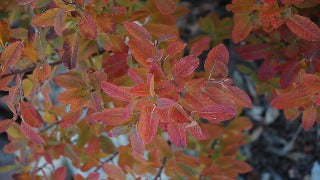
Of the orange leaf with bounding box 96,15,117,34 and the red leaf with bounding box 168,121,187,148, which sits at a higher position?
the orange leaf with bounding box 96,15,117,34

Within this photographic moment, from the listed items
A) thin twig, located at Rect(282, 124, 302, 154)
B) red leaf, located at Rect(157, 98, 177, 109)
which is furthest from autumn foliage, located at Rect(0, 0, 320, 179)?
thin twig, located at Rect(282, 124, 302, 154)

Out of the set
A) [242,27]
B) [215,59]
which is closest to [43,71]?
[215,59]

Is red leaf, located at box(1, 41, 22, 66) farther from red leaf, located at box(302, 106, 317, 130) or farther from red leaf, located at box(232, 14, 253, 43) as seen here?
red leaf, located at box(302, 106, 317, 130)

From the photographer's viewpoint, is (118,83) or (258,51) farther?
(258,51)

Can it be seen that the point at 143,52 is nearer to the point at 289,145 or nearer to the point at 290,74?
the point at 290,74

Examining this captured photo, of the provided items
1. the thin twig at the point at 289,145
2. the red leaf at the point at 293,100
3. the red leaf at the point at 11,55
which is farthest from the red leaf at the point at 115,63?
the thin twig at the point at 289,145


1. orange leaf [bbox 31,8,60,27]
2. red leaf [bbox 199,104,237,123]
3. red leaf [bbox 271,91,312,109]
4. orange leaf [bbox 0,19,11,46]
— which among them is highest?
orange leaf [bbox 31,8,60,27]

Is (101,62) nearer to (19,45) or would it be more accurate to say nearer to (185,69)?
(19,45)
